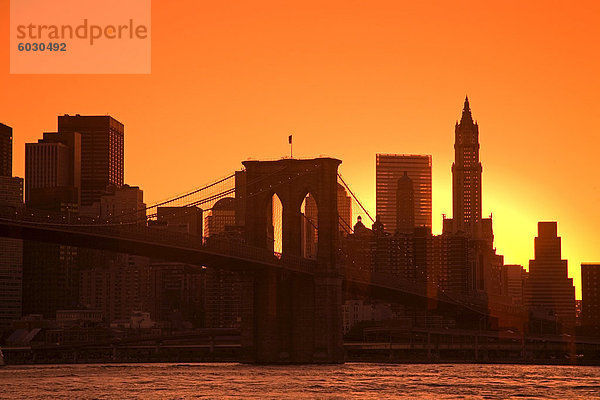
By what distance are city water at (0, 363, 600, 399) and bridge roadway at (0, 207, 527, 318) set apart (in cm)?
738

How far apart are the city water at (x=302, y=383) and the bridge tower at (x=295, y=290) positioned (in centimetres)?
266

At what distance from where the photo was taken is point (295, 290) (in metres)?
104

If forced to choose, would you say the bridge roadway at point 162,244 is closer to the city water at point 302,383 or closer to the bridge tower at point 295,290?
the bridge tower at point 295,290

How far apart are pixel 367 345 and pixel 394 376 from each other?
208ft

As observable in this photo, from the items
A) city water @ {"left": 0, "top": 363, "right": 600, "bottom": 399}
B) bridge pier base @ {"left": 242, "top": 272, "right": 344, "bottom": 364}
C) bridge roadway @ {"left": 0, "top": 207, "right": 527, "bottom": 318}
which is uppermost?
bridge roadway @ {"left": 0, "top": 207, "right": 527, "bottom": 318}

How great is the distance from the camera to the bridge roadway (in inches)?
3452

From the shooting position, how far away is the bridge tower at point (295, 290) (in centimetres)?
10294

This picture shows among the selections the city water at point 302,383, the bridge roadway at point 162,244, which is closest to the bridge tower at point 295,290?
the bridge roadway at point 162,244

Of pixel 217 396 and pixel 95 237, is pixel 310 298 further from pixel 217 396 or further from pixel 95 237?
pixel 217 396

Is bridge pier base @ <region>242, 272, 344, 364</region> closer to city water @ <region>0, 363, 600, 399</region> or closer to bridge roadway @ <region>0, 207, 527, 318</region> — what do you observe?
bridge roadway @ <region>0, 207, 527, 318</region>

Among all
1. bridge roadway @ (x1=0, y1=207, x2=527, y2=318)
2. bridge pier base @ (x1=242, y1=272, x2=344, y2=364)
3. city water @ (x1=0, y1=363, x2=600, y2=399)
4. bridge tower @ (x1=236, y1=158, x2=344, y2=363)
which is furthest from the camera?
bridge tower @ (x1=236, y1=158, x2=344, y2=363)

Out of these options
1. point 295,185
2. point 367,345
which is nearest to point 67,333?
point 367,345

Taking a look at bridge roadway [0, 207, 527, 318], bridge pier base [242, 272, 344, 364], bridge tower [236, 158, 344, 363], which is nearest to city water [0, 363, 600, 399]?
bridge pier base [242, 272, 344, 364]

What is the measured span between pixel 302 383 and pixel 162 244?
720 inches
